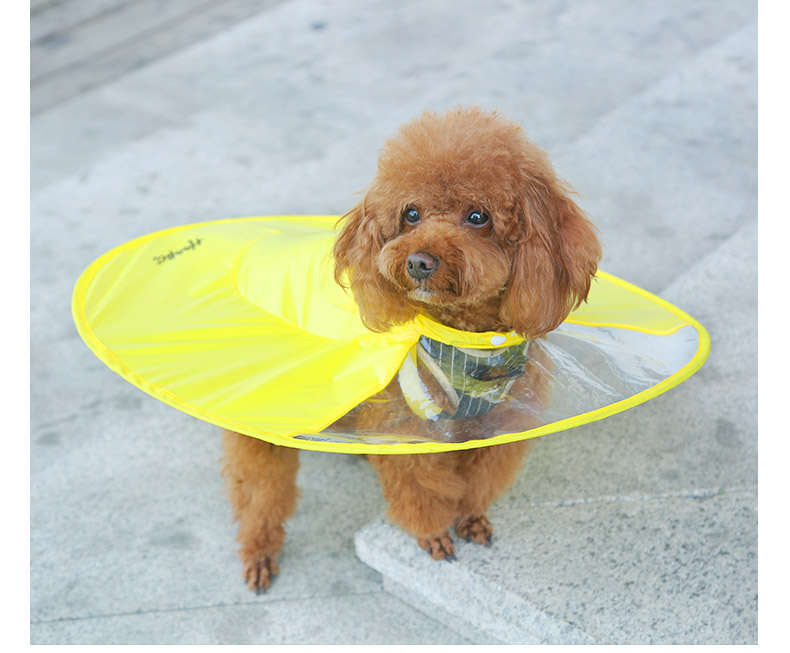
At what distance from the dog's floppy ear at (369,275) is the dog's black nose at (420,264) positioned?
131 mm

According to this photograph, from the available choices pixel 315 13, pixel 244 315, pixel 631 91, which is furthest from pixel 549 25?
pixel 244 315

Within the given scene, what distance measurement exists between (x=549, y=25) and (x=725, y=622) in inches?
143

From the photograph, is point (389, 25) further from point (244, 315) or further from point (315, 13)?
point (244, 315)

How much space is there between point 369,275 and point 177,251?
0.71 m

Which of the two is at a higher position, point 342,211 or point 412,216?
point 412,216

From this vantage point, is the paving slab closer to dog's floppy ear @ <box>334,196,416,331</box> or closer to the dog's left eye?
dog's floppy ear @ <box>334,196,416,331</box>

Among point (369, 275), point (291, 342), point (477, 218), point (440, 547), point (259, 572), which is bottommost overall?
point (259, 572)

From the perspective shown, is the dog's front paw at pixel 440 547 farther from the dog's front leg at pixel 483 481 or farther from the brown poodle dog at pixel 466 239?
the brown poodle dog at pixel 466 239

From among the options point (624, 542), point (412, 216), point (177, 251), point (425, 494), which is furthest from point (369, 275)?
point (624, 542)

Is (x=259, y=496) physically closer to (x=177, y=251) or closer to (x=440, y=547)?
(x=440, y=547)

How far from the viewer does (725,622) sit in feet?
5.31

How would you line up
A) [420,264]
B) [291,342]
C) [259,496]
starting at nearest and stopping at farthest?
[420,264], [291,342], [259,496]

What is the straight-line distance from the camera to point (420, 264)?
1346 mm

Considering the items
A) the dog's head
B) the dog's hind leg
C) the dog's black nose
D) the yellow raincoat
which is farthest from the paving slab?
the dog's black nose
